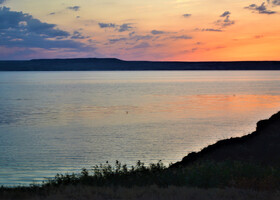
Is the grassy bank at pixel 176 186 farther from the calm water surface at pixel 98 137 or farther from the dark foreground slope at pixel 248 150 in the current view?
the calm water surface at pixel 98 137

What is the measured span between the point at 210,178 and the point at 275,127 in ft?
57.4

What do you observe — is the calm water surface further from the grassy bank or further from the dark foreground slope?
the grassy bank

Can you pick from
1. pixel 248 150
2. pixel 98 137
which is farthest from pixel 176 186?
pixel 98 137

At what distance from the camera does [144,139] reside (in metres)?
39.2

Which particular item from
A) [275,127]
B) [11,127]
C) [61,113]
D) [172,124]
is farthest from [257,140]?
[61,113]

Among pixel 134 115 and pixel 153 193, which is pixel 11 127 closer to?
pixel 134 115

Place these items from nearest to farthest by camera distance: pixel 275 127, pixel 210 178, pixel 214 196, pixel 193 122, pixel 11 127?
pixel 214 196
pixel 210 178
pixel 275 127
pixel 11 127
pixel 193 122

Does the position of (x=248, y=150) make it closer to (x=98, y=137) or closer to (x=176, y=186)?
(x=176, y=186)

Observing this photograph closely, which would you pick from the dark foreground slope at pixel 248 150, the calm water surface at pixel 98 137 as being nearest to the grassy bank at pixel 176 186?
the dark foreground slope at pixel 248 150

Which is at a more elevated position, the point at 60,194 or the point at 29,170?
the point at 60,194

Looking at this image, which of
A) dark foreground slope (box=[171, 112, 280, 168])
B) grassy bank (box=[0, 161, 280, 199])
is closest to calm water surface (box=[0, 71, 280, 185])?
dark foreground slope (box=[171, 112, 280, 168])

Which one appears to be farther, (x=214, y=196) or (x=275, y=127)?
(x=275, y=127)

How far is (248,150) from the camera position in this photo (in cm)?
2375

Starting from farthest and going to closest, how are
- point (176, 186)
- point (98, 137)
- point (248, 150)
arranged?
point (98, 137), point (248, 150), point (176, 186)
